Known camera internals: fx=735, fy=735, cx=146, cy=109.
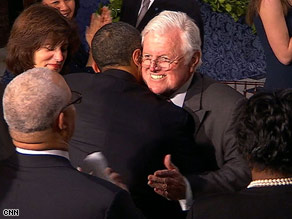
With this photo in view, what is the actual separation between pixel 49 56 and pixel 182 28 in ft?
2.48

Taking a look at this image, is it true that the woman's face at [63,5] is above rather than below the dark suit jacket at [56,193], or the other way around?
Result: below

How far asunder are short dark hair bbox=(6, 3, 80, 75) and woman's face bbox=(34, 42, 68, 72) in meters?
0.02

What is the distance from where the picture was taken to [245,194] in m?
2.18

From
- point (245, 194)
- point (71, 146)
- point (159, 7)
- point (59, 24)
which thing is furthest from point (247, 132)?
point (159, 7)

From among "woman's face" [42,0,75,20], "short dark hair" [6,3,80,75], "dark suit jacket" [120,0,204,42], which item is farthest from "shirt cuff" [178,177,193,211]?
"woman's face" [42,0,75,20]

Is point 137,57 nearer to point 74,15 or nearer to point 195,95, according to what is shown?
point 195,95

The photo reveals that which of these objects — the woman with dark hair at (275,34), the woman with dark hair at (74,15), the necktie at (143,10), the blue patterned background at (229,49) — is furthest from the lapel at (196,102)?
the blue patterned background at (229,49)

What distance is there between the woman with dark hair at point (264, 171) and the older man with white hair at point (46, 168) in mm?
286

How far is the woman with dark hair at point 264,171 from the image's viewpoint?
2146 millimetres

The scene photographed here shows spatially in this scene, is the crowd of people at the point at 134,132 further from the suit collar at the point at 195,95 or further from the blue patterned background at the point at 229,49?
the blue patterned background at the point at 229,49

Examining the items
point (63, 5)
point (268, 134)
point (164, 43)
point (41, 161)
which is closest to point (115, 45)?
→ point (164, 43)

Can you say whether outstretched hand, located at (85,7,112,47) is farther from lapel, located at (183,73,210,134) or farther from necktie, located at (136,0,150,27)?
lapel, located at (183,73,210,134)

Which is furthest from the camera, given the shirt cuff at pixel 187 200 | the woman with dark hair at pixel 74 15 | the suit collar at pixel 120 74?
the woman with dark hair at pixel 74 15

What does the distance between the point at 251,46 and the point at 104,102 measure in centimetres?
257
